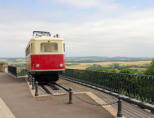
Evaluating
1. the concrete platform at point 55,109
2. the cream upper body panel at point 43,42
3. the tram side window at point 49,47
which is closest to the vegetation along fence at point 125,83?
the concrete platform at point 55,109

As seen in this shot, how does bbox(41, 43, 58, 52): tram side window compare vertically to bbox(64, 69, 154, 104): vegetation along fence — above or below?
above

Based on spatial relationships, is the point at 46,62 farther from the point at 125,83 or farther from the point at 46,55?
the point at 125,83

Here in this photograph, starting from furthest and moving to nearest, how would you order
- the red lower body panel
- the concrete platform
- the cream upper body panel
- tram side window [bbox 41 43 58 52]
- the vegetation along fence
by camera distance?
tram side window [bbox 41 43 58 52]
the cream upper body panel
the red lower body panel
the vegetation along fence
the concrete platform

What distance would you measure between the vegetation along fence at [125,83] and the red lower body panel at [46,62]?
2.20m

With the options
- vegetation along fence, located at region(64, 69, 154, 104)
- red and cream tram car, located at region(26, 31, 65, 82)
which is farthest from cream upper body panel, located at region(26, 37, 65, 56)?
vegetation along fence, located at region(64, 69, 154, 104)

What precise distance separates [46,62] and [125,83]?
302 inches

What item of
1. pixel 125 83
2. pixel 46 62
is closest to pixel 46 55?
pixel 46 62

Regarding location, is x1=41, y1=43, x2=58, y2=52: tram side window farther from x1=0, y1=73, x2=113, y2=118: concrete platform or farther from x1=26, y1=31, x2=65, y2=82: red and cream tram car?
x1=0, y1=73, x2=113, y2=118: concrete platform

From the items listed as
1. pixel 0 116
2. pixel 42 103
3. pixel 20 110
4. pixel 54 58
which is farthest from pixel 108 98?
pixel 54 58

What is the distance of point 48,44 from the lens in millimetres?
16844

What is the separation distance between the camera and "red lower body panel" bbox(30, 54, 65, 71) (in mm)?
16281

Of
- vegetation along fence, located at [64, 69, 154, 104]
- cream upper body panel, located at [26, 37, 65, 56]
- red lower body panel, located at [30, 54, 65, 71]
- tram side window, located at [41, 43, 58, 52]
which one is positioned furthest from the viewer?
tram side window, located at [41, 43, 58, 52]

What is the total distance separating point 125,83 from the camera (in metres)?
10.5

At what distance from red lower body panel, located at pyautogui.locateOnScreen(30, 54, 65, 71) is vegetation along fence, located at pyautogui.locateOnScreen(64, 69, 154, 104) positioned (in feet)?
7.22
